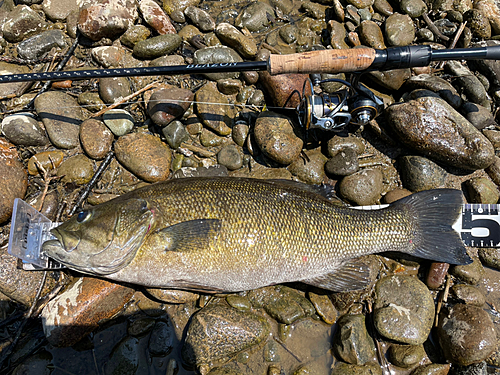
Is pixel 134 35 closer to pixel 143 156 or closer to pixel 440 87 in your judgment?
pixel 143 156

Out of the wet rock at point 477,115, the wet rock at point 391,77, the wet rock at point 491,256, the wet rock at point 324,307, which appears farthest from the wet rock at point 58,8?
the wet rock at point 491,256

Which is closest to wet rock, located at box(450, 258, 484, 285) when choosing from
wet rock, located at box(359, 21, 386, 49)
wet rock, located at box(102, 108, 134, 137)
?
wet rock, located at box(359, 21, 386, 49)

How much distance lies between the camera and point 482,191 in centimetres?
367

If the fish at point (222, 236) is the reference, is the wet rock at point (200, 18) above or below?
above

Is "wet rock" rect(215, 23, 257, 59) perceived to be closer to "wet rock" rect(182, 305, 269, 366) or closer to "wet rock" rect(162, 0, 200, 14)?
"wet rock" rect(162, 0, 200, 14)

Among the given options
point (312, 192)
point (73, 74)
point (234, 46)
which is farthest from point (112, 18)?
point (312, 192)

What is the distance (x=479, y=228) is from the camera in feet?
11.8

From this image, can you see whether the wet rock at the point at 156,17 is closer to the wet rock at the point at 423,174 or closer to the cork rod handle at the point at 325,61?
the cork rod handle at the point at 325,61

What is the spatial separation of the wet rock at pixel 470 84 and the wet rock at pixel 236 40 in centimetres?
294

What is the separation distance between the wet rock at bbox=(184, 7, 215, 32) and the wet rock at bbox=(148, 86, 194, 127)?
1.25 m

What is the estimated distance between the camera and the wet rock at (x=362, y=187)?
3.70m

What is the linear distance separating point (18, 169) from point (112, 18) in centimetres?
243

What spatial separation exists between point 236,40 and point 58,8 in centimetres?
278

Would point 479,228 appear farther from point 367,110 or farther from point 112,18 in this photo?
point 112,18
